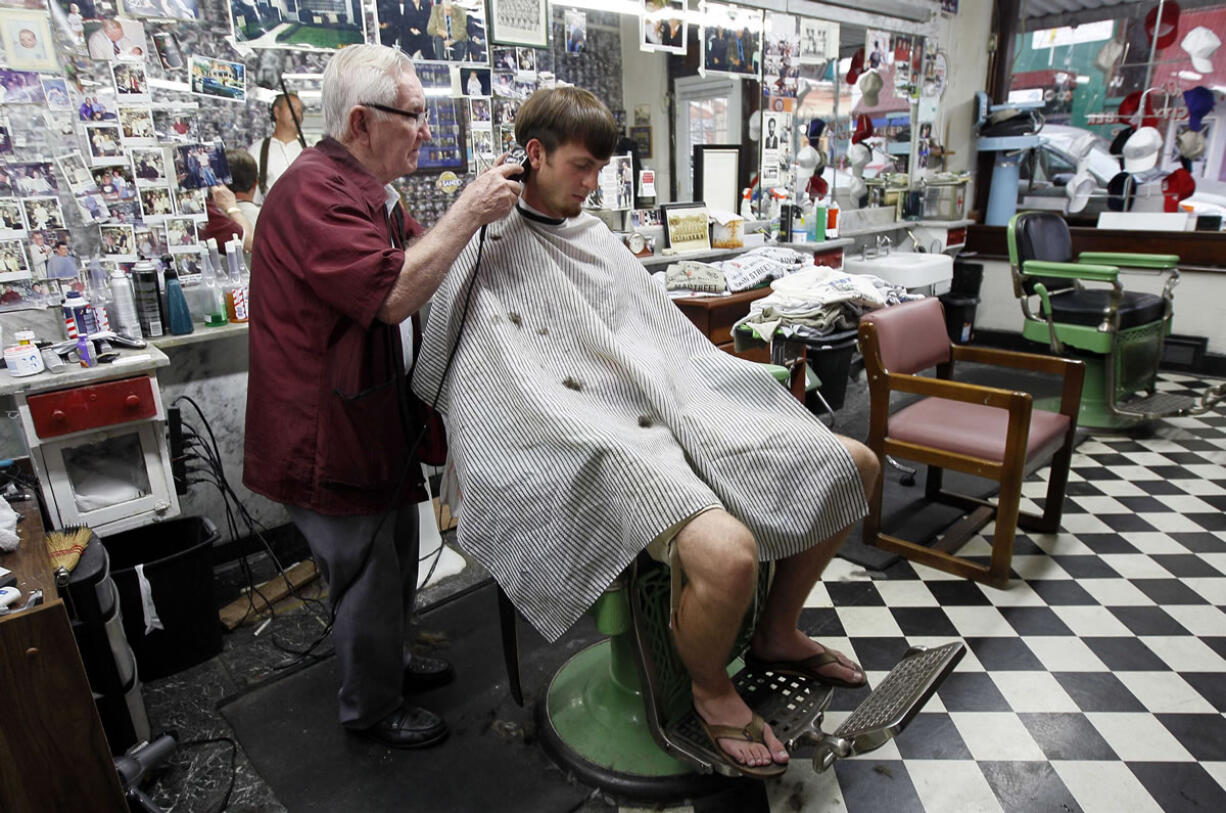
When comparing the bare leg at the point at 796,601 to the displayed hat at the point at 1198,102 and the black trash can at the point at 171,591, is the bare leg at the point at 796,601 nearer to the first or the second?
the black trash can at the point at 171,591

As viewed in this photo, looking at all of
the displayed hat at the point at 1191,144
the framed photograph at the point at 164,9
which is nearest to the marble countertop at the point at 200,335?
the framed photograph at the point at 164,9

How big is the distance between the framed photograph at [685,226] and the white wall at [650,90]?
0.34ft

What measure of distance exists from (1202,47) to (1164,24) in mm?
254

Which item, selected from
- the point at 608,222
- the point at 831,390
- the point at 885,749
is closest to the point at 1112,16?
the point at 831,390

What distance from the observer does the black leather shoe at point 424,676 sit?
1957 mm

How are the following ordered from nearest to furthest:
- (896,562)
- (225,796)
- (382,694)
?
(225,796)
(382,694)
(896,562)

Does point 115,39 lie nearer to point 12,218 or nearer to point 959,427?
point 12,218

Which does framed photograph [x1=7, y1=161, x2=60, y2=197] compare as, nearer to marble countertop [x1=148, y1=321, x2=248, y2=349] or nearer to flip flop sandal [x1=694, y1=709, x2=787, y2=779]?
marble countertop [x1=148, y1=321, x2=248, y2=349]

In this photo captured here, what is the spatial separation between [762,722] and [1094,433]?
3.06 m

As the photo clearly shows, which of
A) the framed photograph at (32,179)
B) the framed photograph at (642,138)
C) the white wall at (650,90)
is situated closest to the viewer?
the framed photograph at (32,179)

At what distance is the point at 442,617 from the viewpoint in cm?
231

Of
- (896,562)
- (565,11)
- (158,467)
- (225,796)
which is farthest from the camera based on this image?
(565,11)

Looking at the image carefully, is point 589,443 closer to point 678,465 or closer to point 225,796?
point 678,465

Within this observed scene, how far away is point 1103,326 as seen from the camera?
3.51 metres
